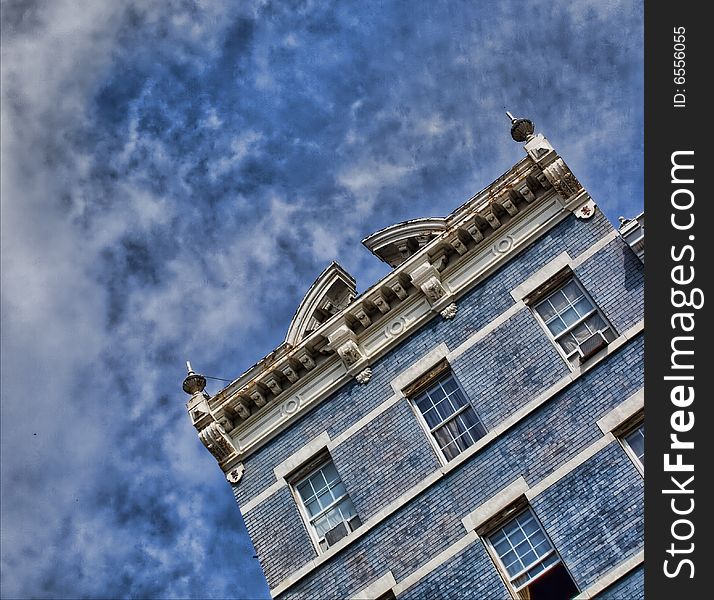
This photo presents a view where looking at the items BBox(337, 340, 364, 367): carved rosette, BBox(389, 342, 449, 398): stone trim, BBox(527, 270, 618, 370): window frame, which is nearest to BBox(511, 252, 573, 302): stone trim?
BBox(527, 270, 618, 370): window frame

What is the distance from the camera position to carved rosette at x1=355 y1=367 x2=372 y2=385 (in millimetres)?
22312

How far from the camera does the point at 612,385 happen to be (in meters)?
19.0

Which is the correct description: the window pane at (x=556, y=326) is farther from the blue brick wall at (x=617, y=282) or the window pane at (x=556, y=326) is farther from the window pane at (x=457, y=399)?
the window pane at (x=457, y=399)

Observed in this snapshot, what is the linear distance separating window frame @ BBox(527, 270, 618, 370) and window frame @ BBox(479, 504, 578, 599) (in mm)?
3252

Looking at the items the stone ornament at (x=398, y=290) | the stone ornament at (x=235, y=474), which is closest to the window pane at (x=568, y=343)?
the stone ornament at (x=398, y=290)

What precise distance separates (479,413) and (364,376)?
3237 millimetres

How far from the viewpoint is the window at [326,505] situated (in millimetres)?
20906

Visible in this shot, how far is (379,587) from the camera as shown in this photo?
19.4 meters

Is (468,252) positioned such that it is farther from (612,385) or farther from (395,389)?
(612,385)

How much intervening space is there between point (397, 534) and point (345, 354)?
4.70m

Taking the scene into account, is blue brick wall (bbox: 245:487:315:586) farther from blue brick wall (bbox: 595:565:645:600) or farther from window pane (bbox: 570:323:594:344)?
window pane (bbox: 570:323:594:344)

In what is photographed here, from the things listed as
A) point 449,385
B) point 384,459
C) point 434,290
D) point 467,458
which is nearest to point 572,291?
point 434,290
